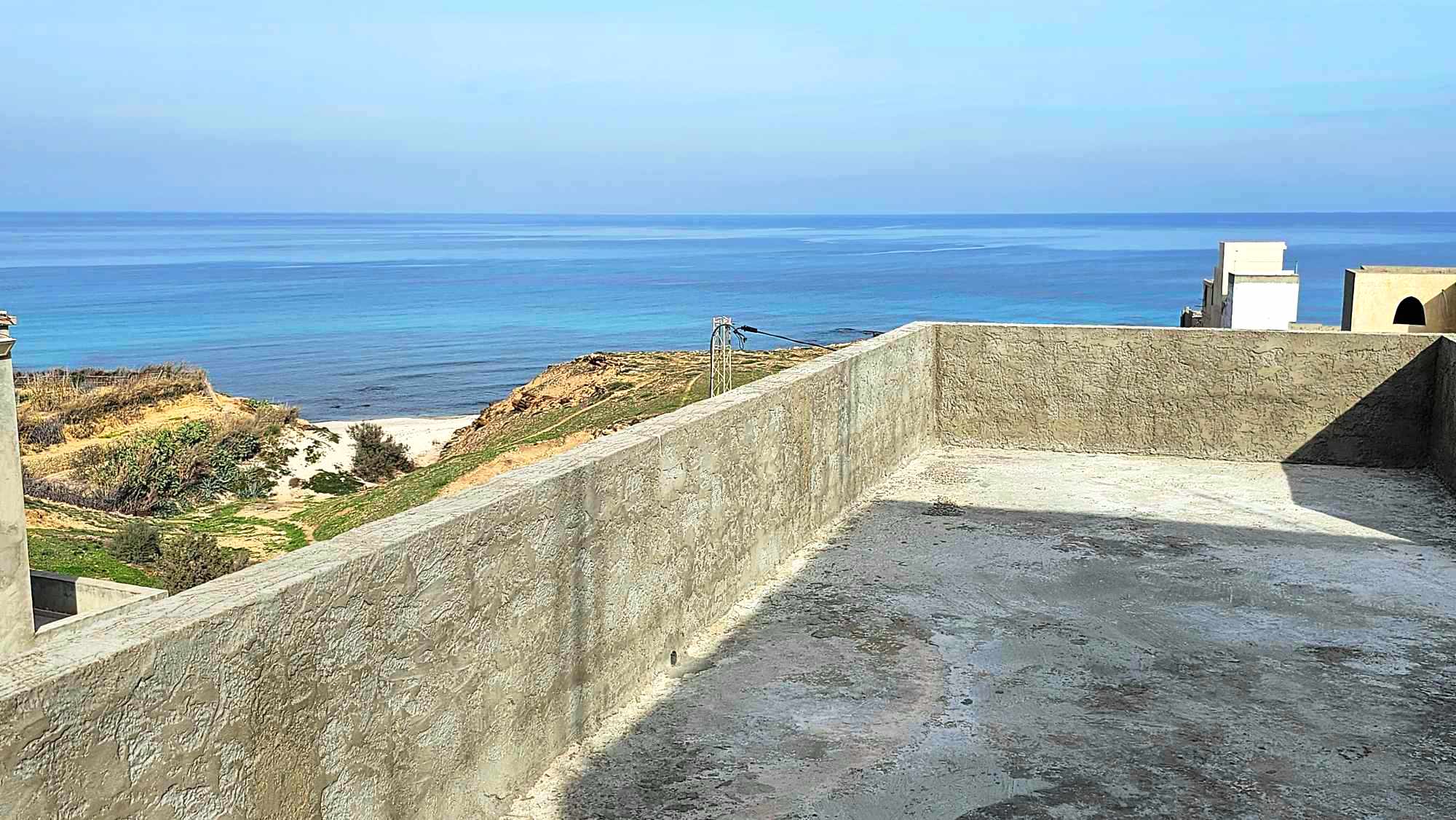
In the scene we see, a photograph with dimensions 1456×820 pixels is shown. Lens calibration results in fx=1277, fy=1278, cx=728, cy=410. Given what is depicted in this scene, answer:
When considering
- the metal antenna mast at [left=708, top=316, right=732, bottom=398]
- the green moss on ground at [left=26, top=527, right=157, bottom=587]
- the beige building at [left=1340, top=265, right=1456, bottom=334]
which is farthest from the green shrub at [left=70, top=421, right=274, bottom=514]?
the beige building at [left=1340, top=265, right=1456, bottom=334]

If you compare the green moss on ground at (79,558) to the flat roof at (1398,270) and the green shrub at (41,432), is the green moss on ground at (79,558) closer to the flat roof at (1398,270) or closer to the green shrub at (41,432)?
the green shrub at (41,432)

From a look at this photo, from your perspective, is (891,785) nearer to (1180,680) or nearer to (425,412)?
(1180,680)

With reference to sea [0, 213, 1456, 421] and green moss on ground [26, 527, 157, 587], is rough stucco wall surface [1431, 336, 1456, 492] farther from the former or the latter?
sea [0, 213, 1456, 421]

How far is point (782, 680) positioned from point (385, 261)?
478 feet

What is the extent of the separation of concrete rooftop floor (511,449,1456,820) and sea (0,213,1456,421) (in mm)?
22735

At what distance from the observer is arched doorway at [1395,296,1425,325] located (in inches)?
926

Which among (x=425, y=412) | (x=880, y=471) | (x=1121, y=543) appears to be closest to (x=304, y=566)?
(x=1121, y=543)

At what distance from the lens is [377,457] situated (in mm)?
36719

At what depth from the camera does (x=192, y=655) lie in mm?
2580

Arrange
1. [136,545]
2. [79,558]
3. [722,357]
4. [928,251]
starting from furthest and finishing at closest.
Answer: [928,251] < [722,357] < [136,545] < [79,558]

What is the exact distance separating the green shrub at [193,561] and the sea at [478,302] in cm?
1471

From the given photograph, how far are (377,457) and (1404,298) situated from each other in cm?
2633

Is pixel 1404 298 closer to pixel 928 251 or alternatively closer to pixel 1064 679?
pixel 1064 679

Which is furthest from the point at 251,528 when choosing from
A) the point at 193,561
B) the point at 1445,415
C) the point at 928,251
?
the point at 928,251
